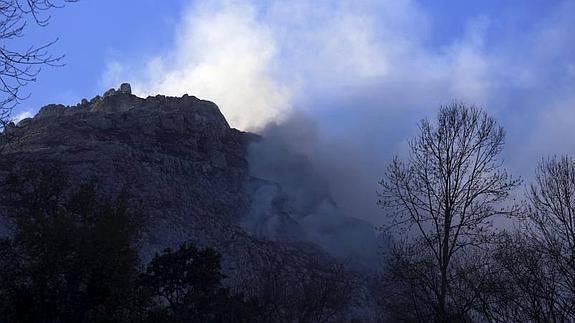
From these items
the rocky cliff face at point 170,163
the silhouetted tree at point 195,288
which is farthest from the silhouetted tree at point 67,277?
the rocky cliff face at point 170,163

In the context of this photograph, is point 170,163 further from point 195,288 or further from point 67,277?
point 67,277

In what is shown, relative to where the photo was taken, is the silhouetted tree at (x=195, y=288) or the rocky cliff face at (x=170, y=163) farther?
the rocky cliff face at (x=170, y=163)

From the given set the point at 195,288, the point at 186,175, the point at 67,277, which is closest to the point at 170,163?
the point at 186,175

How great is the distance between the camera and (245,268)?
78.8 m

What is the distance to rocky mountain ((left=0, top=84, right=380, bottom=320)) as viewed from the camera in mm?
87312

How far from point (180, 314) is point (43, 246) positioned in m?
14.5


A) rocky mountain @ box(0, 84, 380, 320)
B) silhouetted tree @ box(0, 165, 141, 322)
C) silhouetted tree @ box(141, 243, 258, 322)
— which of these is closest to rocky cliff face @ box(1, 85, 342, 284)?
rocky mountain @ box(0, 84, 380, 320)

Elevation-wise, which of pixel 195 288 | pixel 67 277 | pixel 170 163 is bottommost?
A: pixel 67 277

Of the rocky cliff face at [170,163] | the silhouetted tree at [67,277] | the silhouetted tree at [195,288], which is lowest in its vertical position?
the silhouetted tree at [67,277]

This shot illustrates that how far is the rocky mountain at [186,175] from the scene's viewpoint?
286 feet

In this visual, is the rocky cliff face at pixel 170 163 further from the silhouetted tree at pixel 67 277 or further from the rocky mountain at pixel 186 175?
the silhouetted tree at pixel 67 277

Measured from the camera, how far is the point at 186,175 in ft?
356

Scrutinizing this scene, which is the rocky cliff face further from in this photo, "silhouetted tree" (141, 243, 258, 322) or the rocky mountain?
"silhouetted tree" (141, 243, 258, 322)

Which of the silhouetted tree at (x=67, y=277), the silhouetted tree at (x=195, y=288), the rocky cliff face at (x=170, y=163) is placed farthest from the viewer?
the rocky cliff face at (x=170, y=163)
